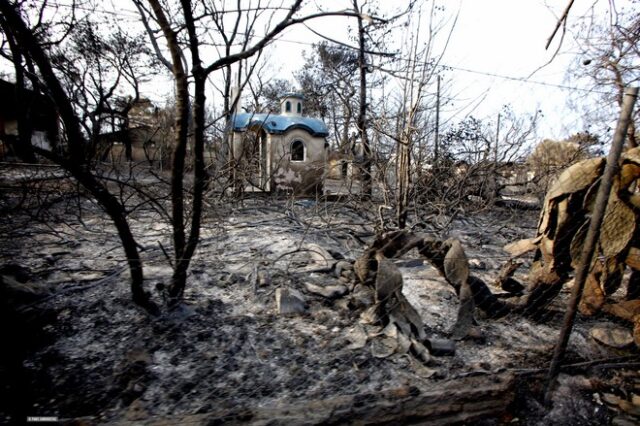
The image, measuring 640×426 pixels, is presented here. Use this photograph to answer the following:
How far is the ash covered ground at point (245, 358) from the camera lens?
1.99m

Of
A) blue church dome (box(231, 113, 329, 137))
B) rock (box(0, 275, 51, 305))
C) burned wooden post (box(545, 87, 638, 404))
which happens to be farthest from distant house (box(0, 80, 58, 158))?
blue church dome (box(231, 113, 329, 137))

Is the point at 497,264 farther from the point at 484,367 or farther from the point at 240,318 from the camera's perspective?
the point at 240,318

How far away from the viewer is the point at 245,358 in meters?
2.56

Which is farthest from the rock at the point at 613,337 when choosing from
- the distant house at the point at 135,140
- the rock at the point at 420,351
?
the distant house at the point at 135,140

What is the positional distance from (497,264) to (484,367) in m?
3.05

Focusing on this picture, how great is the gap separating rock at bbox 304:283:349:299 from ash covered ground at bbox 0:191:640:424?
0.14 ft

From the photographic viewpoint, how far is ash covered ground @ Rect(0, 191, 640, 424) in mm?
1993

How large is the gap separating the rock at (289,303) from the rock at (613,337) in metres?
2.49

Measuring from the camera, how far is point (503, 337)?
2.93 metres

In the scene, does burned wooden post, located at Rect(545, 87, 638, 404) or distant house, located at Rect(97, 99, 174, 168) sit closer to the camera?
burned wooden post, located at Rect(545, 87, 638, 404)

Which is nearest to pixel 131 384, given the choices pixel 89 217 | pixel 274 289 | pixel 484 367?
pixel 274 289

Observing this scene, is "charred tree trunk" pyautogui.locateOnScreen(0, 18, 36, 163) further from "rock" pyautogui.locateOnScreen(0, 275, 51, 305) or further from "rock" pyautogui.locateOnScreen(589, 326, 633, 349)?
"rock" pyautogui.locateOnScreen(589, 326, 633, 349)

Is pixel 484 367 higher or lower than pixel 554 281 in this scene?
lower

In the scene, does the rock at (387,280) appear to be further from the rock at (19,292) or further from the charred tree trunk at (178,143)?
the rock at (19,292)
